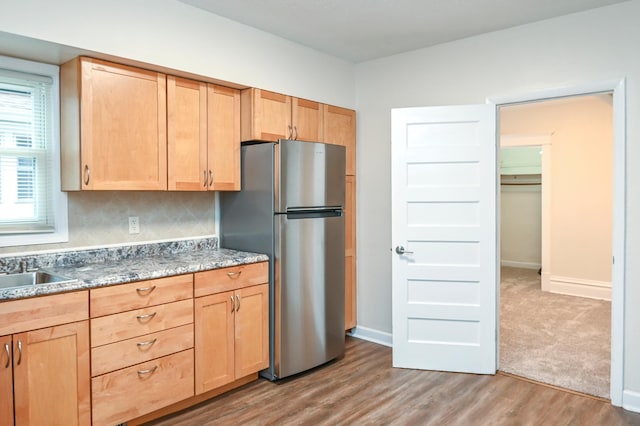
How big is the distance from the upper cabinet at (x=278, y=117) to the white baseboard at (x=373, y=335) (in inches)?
73.5

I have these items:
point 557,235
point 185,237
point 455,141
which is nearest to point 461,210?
point 455,141

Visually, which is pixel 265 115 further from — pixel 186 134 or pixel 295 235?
pixel 295 235

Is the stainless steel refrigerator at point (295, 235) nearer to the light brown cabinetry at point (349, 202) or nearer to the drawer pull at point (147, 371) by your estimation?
the light brown cabinetry at point (349, 202)

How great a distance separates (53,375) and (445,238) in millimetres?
2687

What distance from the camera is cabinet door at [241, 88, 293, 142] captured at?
323 centimetres

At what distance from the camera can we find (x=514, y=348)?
12.7ft

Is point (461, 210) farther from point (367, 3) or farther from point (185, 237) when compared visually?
point (185, 237)

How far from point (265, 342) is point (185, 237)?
3.28ft

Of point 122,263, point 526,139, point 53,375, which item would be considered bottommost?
point 53,375

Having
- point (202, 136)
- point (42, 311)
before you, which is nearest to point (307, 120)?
point (202, 136)

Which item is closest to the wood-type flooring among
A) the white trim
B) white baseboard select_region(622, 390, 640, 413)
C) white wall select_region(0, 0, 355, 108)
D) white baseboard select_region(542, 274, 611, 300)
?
white baseboard select_region(622, 390, 640, 413)

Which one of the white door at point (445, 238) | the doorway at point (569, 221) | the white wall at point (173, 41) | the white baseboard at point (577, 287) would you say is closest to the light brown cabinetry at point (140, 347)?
the white wall at point (173, 41)

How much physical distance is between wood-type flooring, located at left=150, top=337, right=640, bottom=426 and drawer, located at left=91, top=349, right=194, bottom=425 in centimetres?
18

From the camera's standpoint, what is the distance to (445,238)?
341 centimetres
